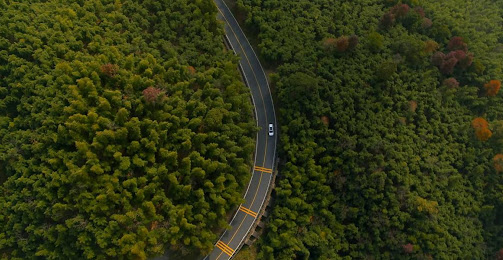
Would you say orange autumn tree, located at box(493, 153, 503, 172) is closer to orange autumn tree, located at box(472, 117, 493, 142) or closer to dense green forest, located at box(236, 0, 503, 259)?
dense green forest, located at box(236, 0, 503, 259)

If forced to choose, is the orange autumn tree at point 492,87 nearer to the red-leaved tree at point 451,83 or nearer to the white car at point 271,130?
the red-leaved tree at point 451,83

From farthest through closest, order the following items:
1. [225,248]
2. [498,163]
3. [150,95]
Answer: [498,163] < [225,248] < [150,95]

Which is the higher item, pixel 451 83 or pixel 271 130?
pixel 451 83

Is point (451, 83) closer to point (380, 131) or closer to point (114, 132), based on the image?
point (380, 131)

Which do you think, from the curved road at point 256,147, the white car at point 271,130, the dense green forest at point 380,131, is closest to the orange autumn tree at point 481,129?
the dense green forest at point 380,131

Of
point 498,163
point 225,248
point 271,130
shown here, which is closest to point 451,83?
point 498,163

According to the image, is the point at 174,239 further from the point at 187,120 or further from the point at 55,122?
the point at 55,122
